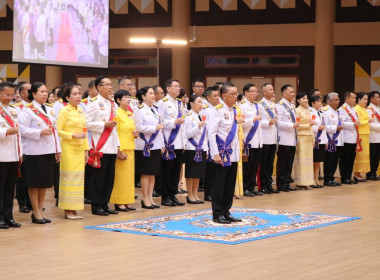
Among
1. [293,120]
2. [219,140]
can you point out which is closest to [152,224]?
[219,140]

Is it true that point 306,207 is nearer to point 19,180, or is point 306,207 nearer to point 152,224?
point 152,224

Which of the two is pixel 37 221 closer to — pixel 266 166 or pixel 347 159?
pixel 266 166

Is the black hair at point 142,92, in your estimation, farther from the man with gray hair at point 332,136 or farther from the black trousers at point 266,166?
the man with gray hair at point 332,136

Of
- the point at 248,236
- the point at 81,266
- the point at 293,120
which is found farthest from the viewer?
the point at 293,120

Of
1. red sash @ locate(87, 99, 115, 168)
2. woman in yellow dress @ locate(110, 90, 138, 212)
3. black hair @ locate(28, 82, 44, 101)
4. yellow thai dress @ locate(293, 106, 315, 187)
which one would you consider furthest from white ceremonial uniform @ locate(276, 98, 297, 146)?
black hair @ locate(28, 82, 44, 101)

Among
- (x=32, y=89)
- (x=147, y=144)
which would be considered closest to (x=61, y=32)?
(x=147, y=144)

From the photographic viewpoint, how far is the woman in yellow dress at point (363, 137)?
1314cm

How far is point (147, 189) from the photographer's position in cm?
952

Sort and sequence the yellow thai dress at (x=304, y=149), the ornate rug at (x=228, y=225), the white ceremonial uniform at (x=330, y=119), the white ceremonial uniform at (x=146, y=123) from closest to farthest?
the ornate rug at (x=228, y=225), the white ceremonial uniform at (x=146, y=123), the yellow thai dress at (x=304, y=149), the white ceremonial uniform at (x=330, y=119)

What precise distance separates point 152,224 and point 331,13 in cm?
1191

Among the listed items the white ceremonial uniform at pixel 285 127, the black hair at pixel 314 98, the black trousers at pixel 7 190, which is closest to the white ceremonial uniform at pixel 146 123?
the black trousers at pixel 7 190

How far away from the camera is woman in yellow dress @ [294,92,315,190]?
11836 mm

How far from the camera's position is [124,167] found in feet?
30.1

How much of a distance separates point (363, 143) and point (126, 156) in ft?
18.6
